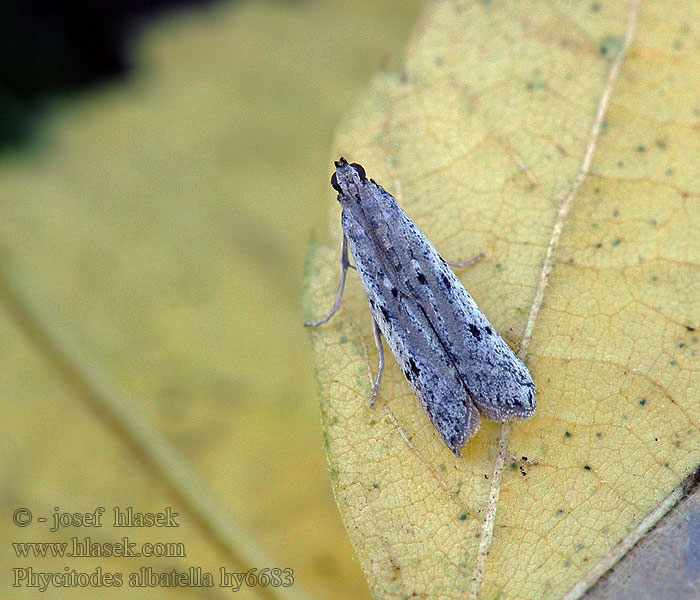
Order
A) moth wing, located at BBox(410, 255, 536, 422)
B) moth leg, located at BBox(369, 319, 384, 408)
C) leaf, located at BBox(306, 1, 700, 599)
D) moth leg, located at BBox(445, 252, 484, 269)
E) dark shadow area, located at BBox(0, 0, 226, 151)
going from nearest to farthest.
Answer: leaf, located at BBox(306, 1, 700, 599)
moth wing, located at BBox(410, 255, 536, 422)
moth leg, located at BBox(369, 319, 384, 408)
moth leg, located at BBox(445, 252, 484, 269)
dark shadow area, located at BBox(0, 0, 226, 151)

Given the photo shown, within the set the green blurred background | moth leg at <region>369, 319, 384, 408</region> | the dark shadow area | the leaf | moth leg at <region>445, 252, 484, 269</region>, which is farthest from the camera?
the dark shadow area

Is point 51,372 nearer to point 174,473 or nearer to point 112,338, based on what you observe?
point 112,338

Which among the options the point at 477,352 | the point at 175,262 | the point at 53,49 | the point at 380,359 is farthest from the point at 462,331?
the point at 53,49

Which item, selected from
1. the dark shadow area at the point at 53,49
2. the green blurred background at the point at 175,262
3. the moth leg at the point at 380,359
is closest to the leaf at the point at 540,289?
the moth leg at the point at 380,359

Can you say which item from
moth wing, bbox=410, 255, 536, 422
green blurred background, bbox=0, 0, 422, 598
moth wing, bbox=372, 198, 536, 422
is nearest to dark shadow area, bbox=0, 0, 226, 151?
green blurred background, bbox=0, 0, 422, 598

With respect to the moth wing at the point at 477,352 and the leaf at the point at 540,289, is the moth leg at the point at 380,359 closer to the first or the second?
the leaf at the point at 540,289

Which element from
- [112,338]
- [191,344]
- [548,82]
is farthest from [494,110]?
[112,338]

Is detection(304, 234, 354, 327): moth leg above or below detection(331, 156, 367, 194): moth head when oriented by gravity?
below

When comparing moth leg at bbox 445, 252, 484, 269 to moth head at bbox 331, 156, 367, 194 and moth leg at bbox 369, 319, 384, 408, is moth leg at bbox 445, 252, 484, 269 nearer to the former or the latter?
moth leg at bbox 369, 319, 384, 408
